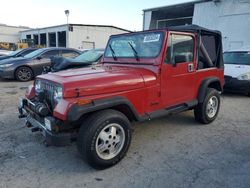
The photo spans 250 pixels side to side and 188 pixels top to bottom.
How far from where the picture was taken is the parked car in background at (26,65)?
10.6 meters

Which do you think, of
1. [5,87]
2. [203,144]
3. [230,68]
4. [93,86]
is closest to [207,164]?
[203,144]

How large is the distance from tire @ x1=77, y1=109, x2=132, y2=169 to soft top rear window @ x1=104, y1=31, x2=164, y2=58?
4.36ft

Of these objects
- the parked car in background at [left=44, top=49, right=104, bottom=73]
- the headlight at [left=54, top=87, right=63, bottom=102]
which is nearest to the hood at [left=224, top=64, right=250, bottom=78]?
the parked car in background at [left=44, top=49, right=104, bottom=73]

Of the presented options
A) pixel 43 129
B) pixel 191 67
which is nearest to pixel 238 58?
pixel 191 67

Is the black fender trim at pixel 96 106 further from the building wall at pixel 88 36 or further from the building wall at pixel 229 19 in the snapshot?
the building wall at pixel 88 36

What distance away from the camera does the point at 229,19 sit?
15.7 m

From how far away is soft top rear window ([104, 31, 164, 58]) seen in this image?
418 cm

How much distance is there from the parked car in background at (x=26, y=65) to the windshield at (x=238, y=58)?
761 cm

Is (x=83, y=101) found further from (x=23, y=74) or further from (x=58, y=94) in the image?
(x=23, y=74)

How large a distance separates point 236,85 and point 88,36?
26234 millimetres

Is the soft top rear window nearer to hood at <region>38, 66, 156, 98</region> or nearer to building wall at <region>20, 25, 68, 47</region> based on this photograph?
hood at <region>38, 66, 156, 98</region>

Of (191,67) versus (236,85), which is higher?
(191,67)

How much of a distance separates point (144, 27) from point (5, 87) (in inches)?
542

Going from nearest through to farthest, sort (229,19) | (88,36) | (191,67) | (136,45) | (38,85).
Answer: (38,85) < (136,45) < (191,67) < (229,19) < (88,36)
